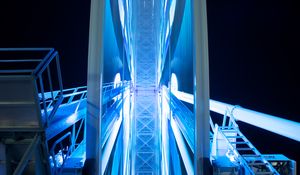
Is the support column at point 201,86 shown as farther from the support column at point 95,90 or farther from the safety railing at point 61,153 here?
the safety railing at point 61,153

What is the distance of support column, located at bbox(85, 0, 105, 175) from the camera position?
3.65m

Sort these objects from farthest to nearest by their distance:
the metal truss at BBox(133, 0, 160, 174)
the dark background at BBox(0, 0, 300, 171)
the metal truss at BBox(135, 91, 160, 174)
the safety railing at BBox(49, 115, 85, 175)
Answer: the metal truss at BBox(135, 91, 160, 174) < the metal truss at BBox(133, 0, 160, 174) < the dark background at BBox(0, 0, 300, 171) < the safety railing at BBox(49, 115, 85, 175)

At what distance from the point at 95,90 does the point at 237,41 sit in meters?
7.07

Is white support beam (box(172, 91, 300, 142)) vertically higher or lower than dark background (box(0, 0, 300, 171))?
lower

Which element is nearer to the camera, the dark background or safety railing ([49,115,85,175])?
safety railing ([49,115,85,175])

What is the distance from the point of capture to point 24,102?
2502 millimetres

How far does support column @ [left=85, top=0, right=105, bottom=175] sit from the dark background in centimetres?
585

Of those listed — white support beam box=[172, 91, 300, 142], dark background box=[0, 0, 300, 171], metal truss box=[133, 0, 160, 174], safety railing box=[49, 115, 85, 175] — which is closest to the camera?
white support beam box=[172, 91, 300, 142]

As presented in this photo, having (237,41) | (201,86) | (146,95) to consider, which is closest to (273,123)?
(201,86)

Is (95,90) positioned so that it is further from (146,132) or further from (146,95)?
(146,132)

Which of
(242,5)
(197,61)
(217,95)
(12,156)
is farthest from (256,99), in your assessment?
(12,156)

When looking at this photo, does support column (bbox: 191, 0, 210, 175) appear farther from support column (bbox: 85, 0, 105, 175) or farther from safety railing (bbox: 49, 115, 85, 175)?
safety railing (bbox: 49, 115, 85, 175)

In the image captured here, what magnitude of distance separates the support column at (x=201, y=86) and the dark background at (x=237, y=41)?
5.45 m

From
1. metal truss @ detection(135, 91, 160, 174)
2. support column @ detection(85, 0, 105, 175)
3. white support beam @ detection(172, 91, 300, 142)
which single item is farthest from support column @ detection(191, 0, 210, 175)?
metal truss @ detection(135, 91, 160, 174)
